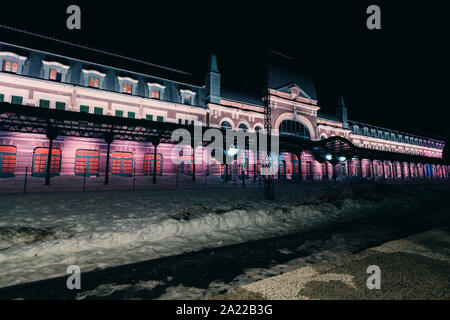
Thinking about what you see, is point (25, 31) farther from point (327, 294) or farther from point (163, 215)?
point (327, 294)

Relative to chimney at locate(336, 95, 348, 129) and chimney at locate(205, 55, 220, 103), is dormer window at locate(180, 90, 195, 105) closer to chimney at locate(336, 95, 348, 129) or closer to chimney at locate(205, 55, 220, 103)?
chimney at locate(205, 55, 220, 103)

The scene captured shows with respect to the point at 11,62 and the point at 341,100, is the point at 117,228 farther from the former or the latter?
the point at 341,100

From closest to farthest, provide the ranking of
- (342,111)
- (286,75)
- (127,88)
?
(127,88) < (286,75) < (342,111)

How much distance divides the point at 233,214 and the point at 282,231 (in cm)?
168

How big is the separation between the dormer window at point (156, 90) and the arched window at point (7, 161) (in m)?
12.4

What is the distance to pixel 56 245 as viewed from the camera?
4.32 metres

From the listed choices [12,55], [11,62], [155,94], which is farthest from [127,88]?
[11,62]

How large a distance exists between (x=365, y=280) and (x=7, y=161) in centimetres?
2342

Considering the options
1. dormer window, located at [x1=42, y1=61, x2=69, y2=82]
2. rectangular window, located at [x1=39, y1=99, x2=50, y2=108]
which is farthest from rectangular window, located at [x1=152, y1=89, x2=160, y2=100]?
rectangular window, located at [x1=39, y1=99, x2=50, y2=108]

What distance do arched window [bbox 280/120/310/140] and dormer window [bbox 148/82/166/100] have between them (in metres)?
16.7

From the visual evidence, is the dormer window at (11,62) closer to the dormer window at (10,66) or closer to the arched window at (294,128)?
the dormer window at (10,66)

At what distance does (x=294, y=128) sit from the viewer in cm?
2955

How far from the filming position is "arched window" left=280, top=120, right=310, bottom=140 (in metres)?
28.8
